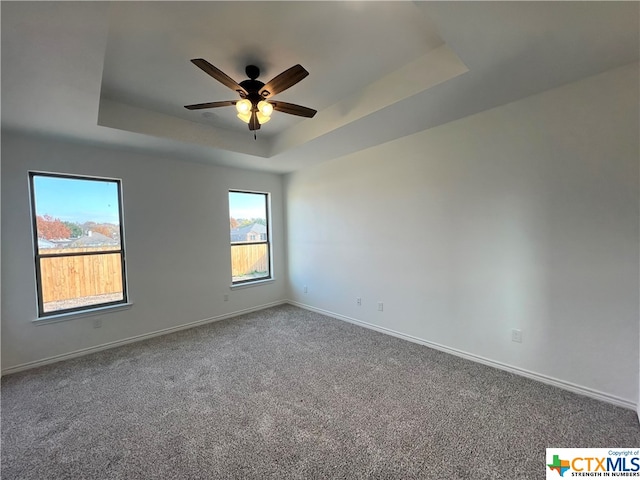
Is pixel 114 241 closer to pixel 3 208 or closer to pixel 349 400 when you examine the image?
pixel 3 208

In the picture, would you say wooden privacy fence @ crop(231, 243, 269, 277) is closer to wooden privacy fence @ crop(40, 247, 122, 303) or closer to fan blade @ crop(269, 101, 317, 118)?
wooden privacy fence @ crop(40, 247, 122, 303)

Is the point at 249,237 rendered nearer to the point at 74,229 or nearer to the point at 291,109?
the point at 74,229

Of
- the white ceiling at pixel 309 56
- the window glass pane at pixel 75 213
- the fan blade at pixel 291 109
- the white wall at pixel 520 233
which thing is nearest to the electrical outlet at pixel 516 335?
the white wall at pixel 520 233

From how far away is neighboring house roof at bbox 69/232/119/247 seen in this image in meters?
3.29

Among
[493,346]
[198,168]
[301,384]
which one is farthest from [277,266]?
[493,346]

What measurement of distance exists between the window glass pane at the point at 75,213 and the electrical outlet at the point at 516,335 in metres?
4.68

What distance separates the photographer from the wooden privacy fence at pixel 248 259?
15.4 feet

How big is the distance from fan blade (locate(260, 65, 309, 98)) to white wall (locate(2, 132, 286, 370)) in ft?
8.10

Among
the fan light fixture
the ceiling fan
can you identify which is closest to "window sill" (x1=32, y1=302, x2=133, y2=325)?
the ceiling fan

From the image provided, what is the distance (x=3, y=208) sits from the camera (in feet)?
9.12

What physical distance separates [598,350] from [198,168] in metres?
4.98

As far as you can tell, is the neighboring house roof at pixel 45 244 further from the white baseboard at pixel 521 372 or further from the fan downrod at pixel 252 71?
the white baseboard at pixel 521 372

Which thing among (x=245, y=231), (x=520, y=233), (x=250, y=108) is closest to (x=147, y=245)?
(x=245, y=231)

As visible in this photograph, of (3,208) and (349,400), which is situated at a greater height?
(3,208)
